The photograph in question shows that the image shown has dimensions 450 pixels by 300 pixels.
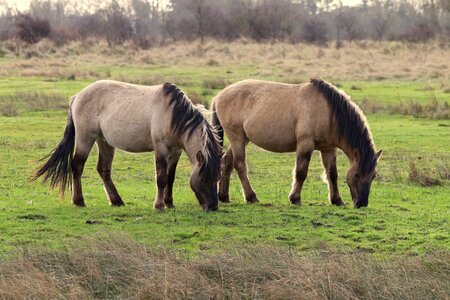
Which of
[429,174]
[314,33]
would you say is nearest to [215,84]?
[429,174]

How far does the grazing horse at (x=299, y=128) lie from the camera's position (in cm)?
1184

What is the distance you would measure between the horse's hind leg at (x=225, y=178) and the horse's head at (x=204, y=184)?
1290 millimetres

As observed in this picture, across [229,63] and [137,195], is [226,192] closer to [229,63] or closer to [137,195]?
[137,195]

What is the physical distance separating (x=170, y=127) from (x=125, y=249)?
3.61 meters

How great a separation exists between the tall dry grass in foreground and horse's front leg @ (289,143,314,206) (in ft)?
13.1

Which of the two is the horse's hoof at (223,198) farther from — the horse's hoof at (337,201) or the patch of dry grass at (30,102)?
the patch of dry grass at (30,102)

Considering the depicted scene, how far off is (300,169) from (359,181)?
2.99 ft

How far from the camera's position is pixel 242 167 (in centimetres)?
1270

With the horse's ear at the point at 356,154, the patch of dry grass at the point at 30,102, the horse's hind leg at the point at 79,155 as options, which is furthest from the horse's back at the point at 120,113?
the patch of dry grass at the point at 30,102

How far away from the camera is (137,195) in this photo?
13.1 metres

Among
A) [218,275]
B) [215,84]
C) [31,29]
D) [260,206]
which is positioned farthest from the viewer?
[31,29]

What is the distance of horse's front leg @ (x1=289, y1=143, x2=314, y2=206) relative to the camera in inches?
477

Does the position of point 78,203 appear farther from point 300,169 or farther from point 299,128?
point 299,128

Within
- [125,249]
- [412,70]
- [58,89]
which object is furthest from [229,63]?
[125,249]
